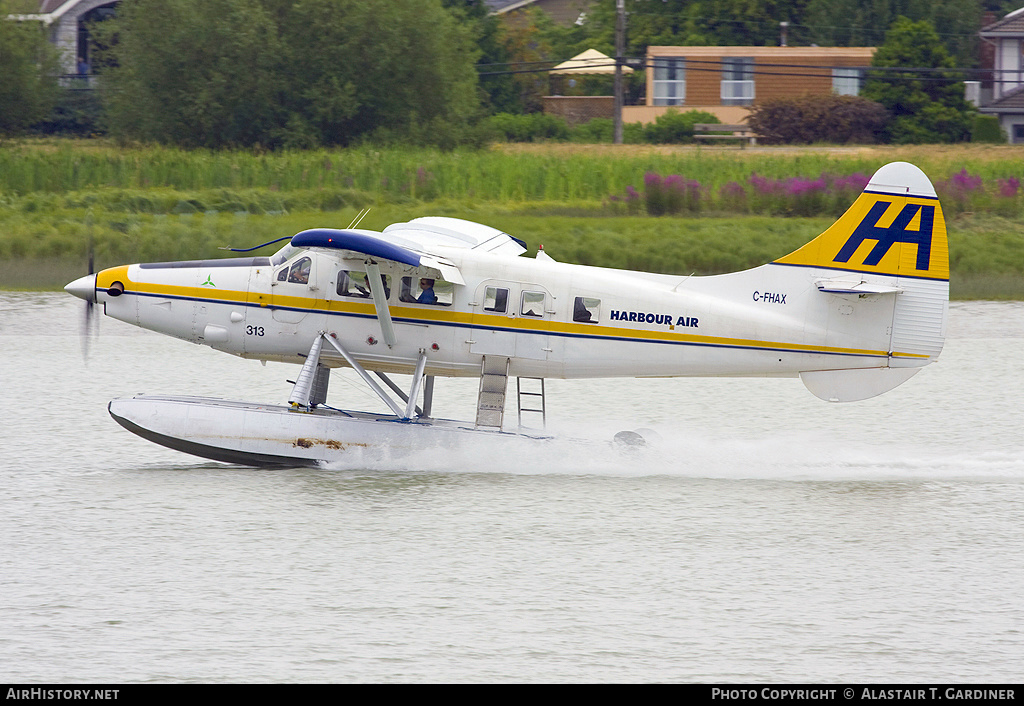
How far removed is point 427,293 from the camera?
472 inches

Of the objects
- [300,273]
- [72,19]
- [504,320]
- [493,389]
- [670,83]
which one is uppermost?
[72,19]

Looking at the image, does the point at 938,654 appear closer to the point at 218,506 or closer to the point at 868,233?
the point at 868,233

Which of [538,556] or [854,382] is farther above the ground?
[854,382]

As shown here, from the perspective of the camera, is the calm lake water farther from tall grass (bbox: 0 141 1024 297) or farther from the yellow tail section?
tall grass (bbox: 0 141 1024 297)

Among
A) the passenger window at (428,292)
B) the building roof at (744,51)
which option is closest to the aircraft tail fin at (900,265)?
the passenger window at (428,292)

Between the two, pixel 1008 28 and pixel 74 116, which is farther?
pixel 1008 28

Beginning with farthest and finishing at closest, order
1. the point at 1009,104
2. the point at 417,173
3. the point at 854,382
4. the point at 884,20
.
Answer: the point at 884,20 < the point at 1009,104 < the point at 417,173 < the point at 854,382

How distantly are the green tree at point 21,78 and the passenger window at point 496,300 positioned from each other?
3199 centimetres

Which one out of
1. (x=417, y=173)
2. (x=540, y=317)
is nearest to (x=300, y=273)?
(x=540, y=317)

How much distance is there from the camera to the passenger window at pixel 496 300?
39.4ft

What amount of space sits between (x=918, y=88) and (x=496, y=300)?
38822 mm

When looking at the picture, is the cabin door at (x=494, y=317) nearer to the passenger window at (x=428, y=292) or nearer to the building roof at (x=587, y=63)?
the passenger window at (x=428, y=292)

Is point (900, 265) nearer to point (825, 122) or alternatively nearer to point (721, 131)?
point (825, 122)

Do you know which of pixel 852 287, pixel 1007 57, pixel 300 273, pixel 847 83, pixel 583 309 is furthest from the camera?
pixel 847 83
